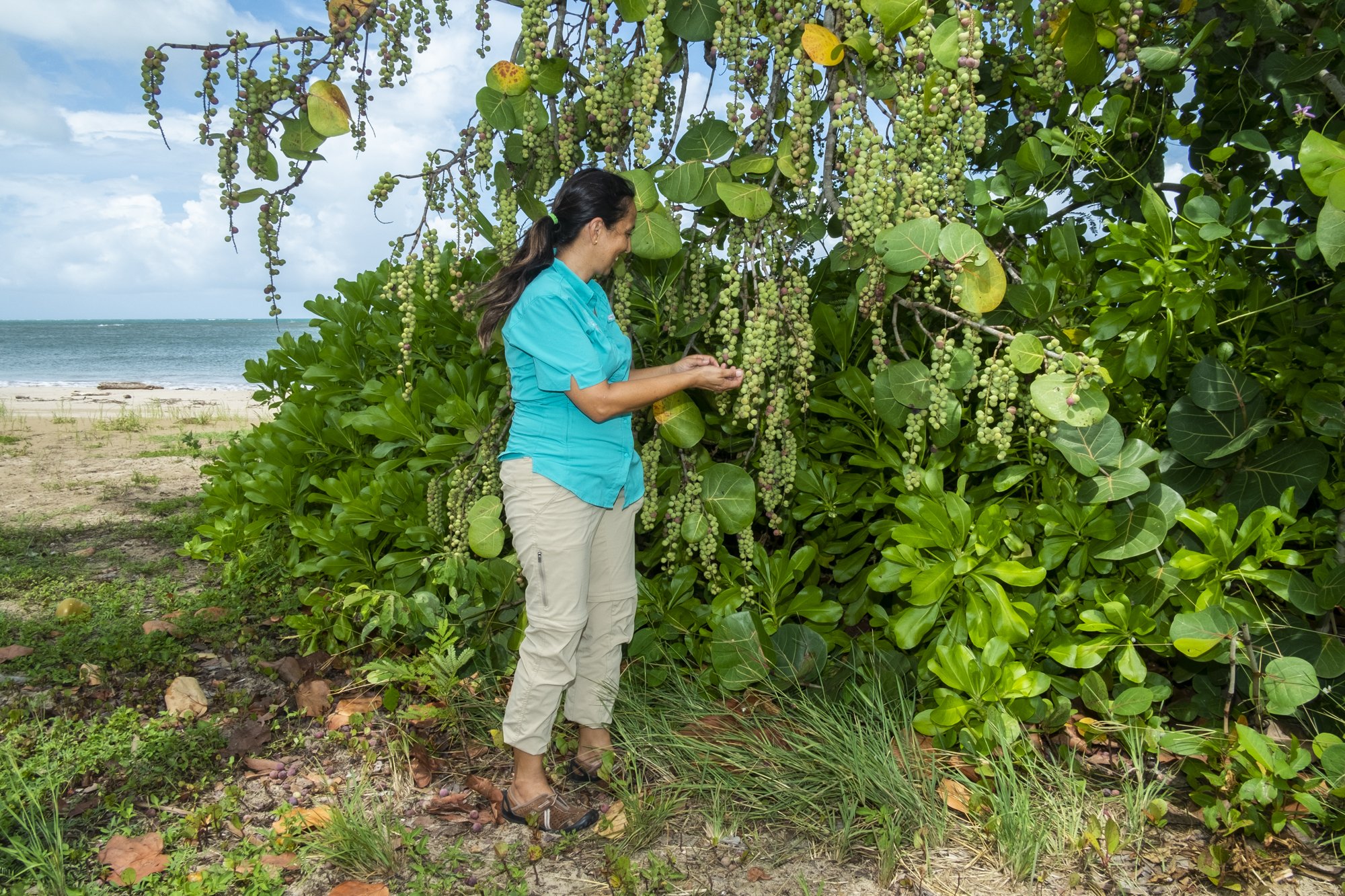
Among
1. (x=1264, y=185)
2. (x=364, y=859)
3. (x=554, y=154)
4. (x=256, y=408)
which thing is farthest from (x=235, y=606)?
(x=256, y=408)

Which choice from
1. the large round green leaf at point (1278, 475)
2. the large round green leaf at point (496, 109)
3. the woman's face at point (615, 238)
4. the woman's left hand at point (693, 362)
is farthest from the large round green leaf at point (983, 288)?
the large round green leaf at point (496, 109)

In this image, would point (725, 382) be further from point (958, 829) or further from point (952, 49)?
point (958, 829)

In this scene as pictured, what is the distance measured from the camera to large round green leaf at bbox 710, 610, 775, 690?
257cm

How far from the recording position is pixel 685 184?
88.6 inches

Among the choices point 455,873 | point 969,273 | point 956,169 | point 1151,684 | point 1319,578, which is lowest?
point 455,873

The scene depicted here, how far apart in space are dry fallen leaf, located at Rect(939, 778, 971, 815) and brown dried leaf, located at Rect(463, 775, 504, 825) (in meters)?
1.19

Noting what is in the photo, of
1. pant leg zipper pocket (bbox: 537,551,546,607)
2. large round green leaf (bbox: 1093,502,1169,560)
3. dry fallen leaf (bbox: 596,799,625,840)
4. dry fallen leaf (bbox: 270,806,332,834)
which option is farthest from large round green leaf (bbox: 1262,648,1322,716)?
dry fallen leaf (bbox: 270,806,332,834)

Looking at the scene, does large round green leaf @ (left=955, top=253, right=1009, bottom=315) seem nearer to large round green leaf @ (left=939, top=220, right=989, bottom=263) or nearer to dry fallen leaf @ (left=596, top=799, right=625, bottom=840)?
large round green leaf @ (left=939, top=220, right=989, bottom=263)

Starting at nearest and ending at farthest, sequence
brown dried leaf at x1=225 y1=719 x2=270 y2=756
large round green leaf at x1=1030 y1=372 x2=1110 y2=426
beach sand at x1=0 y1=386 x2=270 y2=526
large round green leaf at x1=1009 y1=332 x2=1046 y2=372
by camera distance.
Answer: large round green leaf at x1=1030 y1=372 x2=1110 y2=426 < large round green leaf at x1=1009 y1=332 x2=1046 y2=372 < brown dried leaf at x1=225 y1=719 x2=270 y2=756 < beach sand at x1=0 y1=386 x2=270 y2=526

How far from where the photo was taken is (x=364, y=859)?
7.12 ft

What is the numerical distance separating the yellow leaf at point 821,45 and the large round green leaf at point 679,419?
928 millimetres

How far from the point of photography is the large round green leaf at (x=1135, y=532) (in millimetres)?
2342

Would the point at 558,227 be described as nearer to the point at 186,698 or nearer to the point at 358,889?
the point at 358,889

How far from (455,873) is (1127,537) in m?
1.94
